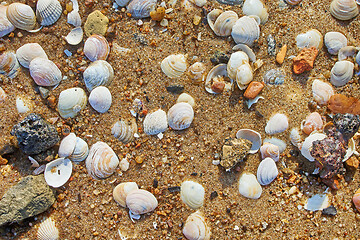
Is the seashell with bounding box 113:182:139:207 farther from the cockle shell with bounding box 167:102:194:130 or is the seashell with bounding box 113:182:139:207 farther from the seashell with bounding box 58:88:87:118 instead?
the seashell with bounding box 58:88:87:118

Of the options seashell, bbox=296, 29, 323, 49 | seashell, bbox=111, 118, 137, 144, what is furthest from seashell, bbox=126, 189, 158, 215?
seashell, bbox=296, 29, 323, 49

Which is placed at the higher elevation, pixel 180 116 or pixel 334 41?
pixel 334 41

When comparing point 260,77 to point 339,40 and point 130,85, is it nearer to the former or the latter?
point 339,40

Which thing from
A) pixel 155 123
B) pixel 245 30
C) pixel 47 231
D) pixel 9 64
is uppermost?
pixel 245 30

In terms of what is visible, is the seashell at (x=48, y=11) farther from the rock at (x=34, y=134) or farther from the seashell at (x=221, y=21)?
the seashell at (x=221, y=21)

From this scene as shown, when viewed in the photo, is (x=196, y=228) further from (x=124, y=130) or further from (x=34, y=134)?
(x=34, y=134)

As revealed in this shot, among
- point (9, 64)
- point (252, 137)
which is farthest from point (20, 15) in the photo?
point (252, 137)

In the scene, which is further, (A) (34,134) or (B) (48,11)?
(B) (48,11)

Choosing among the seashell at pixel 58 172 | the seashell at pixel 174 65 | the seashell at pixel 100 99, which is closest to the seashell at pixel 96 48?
the seashell at pixel 100 99
